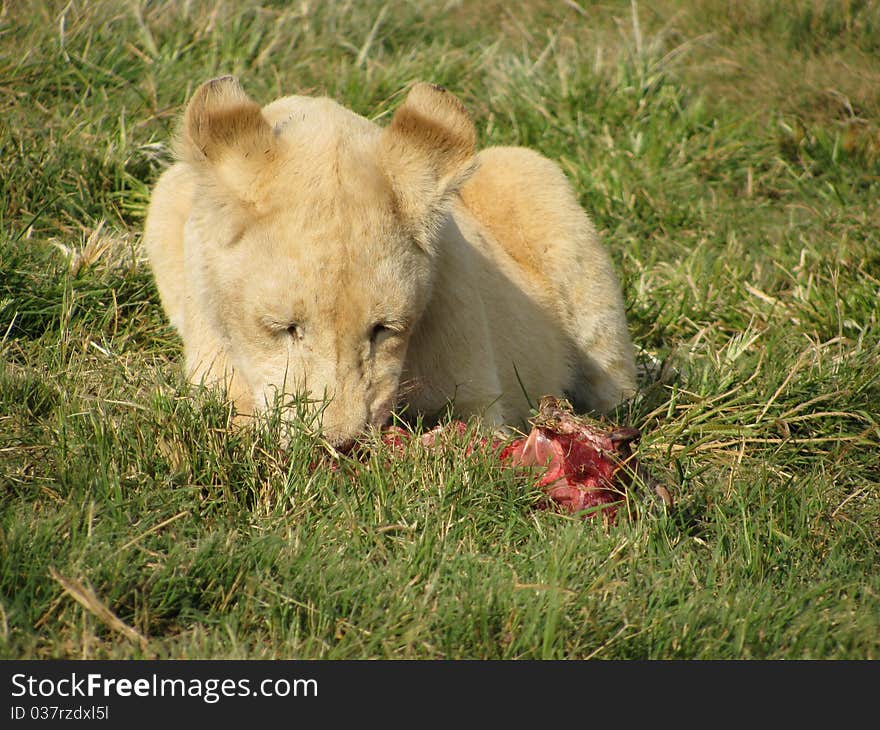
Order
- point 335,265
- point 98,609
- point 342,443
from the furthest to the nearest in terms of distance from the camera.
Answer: point 342,443, point 335,265, point 98,609

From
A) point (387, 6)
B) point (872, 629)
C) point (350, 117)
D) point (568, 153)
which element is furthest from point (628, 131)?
point (872, 629)

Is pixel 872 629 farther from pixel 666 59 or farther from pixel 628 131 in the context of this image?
pixel 666 59

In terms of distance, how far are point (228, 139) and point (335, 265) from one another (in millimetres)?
648

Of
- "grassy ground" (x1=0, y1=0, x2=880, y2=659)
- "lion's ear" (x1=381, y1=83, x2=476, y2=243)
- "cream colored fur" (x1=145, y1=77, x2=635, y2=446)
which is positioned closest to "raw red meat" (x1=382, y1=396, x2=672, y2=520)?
"grassy ground" (x1=0, y1=0, x2=880, y2=659)

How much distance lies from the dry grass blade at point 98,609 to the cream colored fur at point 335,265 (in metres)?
0.89

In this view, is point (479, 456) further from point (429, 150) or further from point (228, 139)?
point (228, 139)

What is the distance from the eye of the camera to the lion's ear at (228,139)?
378 cm

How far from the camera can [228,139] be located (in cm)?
381

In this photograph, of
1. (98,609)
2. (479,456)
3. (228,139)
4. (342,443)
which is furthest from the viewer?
(479,456)

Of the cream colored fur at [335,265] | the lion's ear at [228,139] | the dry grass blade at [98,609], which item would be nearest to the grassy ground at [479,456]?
the dry grass blade at [98,609]

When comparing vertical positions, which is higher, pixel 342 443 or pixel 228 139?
pixel 228 139

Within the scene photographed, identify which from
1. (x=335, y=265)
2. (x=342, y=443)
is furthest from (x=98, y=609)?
(x=335, y=265)

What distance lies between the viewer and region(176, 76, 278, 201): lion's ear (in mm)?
3775

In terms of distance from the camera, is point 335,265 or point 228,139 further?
point 228,139
